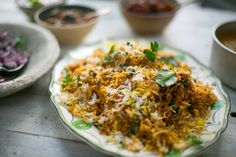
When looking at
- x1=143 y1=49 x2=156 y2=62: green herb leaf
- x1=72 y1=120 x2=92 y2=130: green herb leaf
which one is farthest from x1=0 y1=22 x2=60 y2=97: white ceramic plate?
x1=143 y1=49 x2=156 y2=62: green herb leaf

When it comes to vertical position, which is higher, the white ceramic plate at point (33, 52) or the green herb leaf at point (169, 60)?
the white ceramic plate at point (33, 52)

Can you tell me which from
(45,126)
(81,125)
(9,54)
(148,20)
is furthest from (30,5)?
(81,125)

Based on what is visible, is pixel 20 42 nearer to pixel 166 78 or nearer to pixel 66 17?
pixel 66 17

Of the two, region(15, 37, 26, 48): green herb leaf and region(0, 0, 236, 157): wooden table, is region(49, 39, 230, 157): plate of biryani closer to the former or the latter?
region(0, 0, 236, 157): wooden table

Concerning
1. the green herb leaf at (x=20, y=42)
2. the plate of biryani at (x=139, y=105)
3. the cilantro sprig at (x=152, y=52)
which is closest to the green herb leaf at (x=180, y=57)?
the plate of biryani at (x=139, y=105)

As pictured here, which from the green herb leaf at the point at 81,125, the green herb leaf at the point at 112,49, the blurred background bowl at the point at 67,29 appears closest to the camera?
the green herb leaf at the point at 81,125

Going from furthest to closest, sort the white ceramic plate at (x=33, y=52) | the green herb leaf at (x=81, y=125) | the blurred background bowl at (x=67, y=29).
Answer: the blurred background bowl at (x=67, y=29)
the white ceramic plate at (x=33, y=52)
the green herb leaf at (x=81, y=125)

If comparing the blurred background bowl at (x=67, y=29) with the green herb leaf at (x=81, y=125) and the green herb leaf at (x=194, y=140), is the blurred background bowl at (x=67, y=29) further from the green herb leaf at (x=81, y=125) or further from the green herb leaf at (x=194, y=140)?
the green herb leaf at (x=194, y=140)
